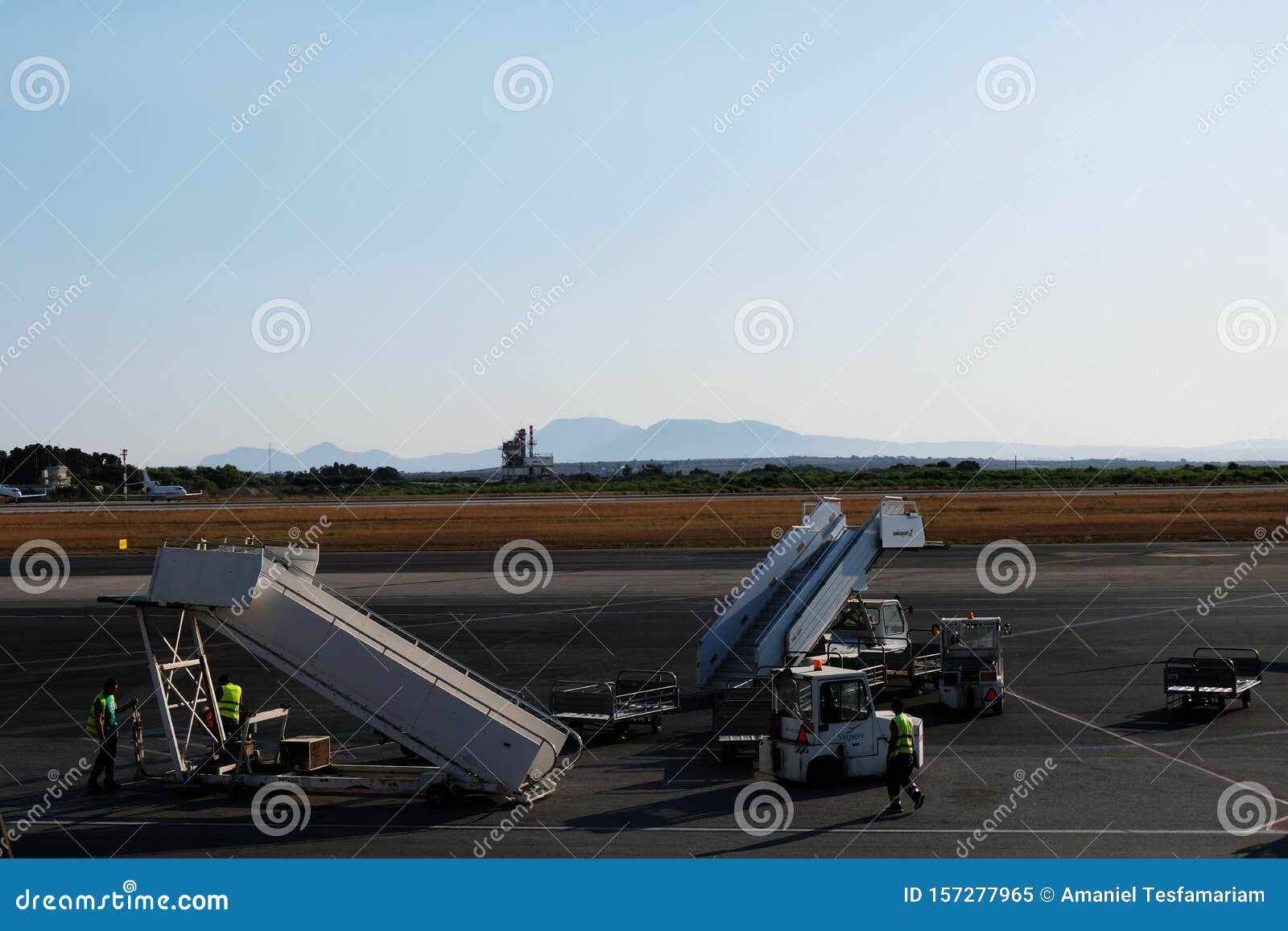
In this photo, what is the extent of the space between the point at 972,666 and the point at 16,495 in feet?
496

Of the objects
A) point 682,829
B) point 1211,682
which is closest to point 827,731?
point 682,829

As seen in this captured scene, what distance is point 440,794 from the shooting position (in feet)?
61.1

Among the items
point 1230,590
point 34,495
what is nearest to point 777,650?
point 1230,590

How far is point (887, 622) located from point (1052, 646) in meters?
6.84

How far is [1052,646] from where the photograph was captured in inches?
1373

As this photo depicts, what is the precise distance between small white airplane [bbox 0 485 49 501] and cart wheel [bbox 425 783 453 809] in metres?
149
